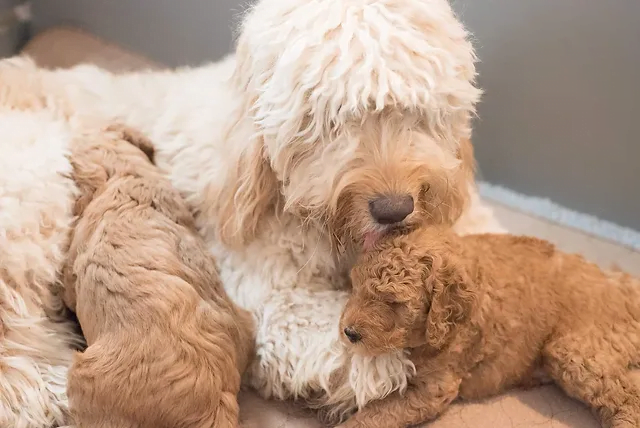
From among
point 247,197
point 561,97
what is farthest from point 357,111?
point 561,97

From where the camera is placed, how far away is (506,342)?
1587 millimetres

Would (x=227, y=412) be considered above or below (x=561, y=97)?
below

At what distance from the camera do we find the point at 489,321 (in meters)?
1.55

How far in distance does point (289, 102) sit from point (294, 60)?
0.10 metres

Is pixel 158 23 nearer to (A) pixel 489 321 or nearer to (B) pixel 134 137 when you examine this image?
(B) pixel 134 137

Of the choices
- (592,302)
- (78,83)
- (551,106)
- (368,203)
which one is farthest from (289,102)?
(551,106)

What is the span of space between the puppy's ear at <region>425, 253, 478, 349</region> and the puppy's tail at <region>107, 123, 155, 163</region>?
0.92m

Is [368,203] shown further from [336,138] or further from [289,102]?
[289,102]

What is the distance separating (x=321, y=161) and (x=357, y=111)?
0.16m

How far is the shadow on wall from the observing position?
7.11 feet

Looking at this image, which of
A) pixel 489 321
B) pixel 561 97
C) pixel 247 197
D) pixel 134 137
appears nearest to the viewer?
pixel 489 321

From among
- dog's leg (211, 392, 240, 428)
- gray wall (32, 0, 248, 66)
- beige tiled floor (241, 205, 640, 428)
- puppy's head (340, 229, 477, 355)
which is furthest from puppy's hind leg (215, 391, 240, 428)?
gray wall (32, 0, 248, 66)

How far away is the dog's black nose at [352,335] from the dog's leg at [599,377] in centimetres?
48

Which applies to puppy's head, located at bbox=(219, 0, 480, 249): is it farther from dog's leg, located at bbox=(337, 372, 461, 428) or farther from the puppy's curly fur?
dog's leg, located at bbox=(337, 372, 461, 428)
